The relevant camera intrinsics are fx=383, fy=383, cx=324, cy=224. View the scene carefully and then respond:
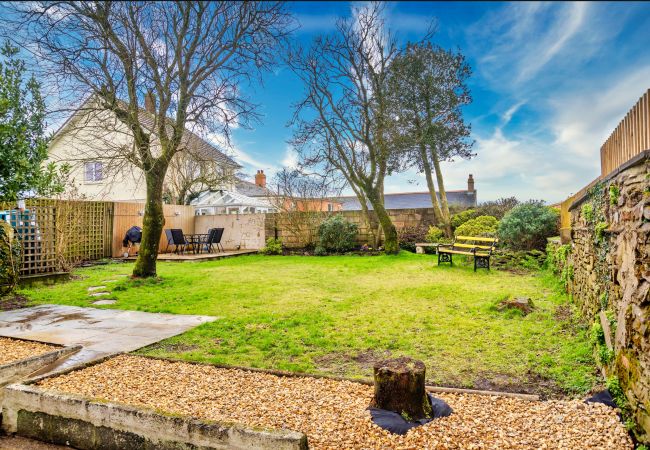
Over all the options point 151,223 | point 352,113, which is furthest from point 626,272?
point 352,113

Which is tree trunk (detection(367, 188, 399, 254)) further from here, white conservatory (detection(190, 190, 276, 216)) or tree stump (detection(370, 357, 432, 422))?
tree stump (detection(370, 357, 432, 422))

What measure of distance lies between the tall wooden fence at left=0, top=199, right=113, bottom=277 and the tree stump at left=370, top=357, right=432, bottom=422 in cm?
823

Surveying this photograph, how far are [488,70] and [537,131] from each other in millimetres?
535

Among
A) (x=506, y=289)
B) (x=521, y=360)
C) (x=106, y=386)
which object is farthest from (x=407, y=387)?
(x=506, y=289)

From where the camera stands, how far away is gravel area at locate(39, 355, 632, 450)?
2.14 meters

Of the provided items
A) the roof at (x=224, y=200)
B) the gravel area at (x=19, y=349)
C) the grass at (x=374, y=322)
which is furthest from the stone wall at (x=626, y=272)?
the roof at (x=224, y=200)

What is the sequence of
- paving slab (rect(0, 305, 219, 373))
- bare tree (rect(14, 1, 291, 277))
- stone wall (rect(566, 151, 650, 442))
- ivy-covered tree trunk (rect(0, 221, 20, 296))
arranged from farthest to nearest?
1. ivy-covered tree trunk (rect(0, 221, 20, 296))
2. bare tree (rect(14, 1, 291, 277))
3. paving slab (rect(0, 305, 219, 373))
4. stone wall (rect(566, 151, 650, 442))

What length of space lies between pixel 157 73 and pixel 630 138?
6.61m

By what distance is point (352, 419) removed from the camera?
2.41 meters

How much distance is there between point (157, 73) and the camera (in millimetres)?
6527

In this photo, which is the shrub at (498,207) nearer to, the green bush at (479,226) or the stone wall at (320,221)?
the green bush at (479,226)

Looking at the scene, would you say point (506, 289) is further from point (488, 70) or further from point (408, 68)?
point (408, 68)

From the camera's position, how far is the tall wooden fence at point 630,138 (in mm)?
2238

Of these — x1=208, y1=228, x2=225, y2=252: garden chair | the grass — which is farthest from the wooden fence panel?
the grass
